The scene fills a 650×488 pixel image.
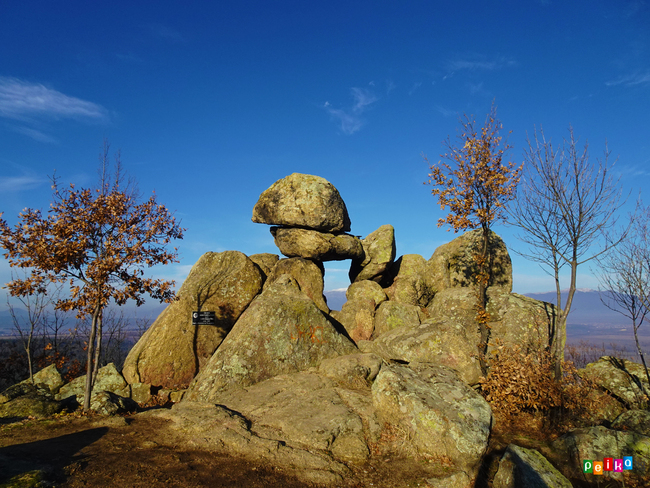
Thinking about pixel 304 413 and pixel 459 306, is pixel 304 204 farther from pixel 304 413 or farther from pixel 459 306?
pixel 304 413

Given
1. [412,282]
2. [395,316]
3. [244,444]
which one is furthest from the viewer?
[412,282]

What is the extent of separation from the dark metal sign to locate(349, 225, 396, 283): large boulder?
8450mm

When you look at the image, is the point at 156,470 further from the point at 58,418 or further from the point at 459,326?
the point at 459,326

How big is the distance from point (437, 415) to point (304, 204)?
45.6 ft

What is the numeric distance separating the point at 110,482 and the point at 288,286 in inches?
462

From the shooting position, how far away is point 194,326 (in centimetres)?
1761

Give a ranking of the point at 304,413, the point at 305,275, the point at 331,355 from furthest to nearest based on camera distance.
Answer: the point at 305,275, the point at 331,355, the point at 304,413

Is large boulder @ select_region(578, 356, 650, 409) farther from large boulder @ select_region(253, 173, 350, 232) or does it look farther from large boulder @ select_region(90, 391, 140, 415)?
large boulder @ select_region(90, 391, 140, 415)

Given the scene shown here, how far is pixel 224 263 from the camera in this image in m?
19.8

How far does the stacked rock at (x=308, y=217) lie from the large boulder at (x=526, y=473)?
1373cm

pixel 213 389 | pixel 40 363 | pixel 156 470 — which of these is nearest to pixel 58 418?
pixel 213 389

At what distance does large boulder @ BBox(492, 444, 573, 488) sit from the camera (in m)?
7.82

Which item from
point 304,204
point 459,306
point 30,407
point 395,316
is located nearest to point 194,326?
point 30,407

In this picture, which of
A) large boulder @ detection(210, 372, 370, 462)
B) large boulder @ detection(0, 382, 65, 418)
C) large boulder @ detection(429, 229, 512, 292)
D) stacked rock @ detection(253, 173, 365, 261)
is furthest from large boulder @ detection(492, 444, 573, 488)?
stacked rock @ detection(253, 173, 365, 261)
